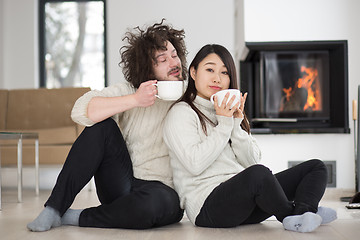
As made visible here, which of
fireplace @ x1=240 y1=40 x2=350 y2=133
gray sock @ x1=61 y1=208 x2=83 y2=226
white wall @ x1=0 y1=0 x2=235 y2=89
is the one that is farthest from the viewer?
white wall @ x1=0 y1=0 x2=235 y2=89

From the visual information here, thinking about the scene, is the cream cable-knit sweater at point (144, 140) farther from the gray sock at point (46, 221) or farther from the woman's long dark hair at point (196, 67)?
the gray sock at point (46, 221)

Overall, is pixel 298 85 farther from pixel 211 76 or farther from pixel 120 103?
pixel 120 103

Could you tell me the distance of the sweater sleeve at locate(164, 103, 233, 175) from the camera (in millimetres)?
1989

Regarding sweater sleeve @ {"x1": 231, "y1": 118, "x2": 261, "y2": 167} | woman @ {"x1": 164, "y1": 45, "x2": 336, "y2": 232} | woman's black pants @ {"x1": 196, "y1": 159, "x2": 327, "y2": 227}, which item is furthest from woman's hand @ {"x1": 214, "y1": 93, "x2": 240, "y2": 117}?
woman's black pants @ {"x1": 196, "y1": 159, "x2": 327, "y2": 227}

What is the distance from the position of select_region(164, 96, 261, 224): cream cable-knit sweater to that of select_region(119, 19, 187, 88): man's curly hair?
21 cm

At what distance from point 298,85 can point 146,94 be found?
244cm

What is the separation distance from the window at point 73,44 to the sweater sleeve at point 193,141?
4792 millimetres

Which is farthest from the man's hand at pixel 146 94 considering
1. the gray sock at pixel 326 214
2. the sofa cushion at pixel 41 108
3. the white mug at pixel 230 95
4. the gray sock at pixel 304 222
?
the sofa cushion at pixel 41 108

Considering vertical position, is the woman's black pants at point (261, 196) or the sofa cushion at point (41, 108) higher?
the sofa cushion at point (41, 108)

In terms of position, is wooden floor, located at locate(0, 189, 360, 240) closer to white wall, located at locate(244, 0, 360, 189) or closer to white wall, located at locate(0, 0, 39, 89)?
white wall, located at locate(244, 0, 360, 189)

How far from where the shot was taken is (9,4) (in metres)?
6.51

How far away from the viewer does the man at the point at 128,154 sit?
2064 mm

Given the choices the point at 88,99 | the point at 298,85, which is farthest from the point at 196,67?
the point at 298,85

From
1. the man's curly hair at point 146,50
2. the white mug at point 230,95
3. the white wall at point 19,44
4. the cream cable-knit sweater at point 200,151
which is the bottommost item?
the cream cable-knit sweater at point 200,151
